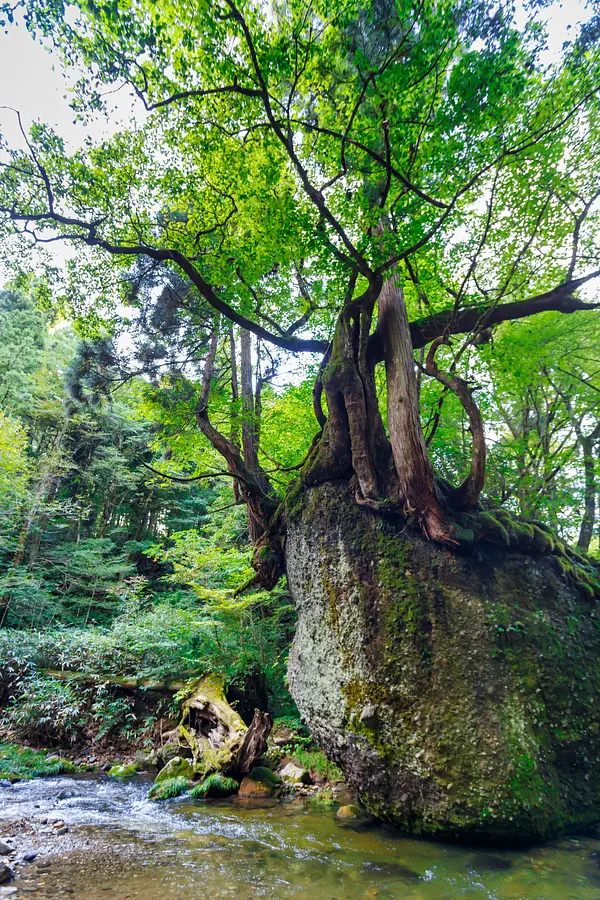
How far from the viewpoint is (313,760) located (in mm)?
6121

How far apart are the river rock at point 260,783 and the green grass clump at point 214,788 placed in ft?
0.48

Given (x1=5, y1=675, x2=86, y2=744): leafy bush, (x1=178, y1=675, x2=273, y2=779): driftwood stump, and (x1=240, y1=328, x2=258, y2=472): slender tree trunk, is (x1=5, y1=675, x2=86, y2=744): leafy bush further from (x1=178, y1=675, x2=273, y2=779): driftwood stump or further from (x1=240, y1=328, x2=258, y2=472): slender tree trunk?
(x1=240, y1=328, x2=258, y2=472): slender tree trunk

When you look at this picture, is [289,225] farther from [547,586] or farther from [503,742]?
[503,742]

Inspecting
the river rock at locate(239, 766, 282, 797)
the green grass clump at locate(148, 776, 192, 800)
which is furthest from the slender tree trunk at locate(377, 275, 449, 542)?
the green grass clump at locate(148, 776, 192, 800)

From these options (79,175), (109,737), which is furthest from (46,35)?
(109,737)

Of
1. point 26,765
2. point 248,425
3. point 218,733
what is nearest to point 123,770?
point 26,765

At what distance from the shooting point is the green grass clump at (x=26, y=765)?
6336 millimetres

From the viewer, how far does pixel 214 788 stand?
17.5 feet

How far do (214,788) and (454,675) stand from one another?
386cm

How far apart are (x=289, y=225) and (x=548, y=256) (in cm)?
402

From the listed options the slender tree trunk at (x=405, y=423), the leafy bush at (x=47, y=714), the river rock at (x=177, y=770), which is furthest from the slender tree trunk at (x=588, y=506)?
the leafy bush at (x=47, y=714)

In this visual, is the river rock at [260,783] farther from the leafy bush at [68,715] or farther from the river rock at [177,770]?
the leafy bush at [68,715]

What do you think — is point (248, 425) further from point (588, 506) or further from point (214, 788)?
point (588, 506)

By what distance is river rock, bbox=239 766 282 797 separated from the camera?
17.5 ft
